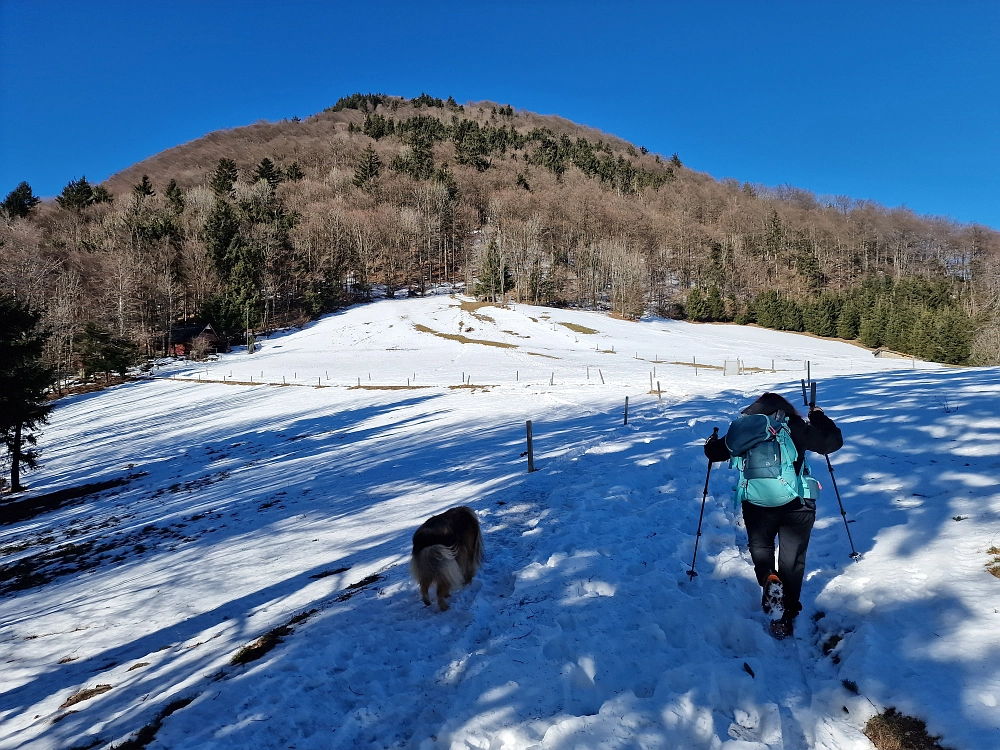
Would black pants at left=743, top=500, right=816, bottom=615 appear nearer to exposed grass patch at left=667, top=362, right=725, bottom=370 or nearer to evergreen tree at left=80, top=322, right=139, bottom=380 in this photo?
exposed grass patch at left=667, top=362, right=725, bottom=370

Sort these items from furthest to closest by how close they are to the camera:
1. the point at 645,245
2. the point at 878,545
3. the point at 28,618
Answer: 1. the point at 645,245
2. the point at 28,618
3. the point at 878,545

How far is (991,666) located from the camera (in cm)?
304

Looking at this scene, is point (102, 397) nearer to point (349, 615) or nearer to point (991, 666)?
point (349, 615)

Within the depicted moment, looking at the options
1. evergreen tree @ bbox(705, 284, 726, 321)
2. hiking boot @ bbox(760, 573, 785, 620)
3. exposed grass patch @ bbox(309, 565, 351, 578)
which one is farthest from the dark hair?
evergreen tree @ bbox(705, 284, 726, 321)

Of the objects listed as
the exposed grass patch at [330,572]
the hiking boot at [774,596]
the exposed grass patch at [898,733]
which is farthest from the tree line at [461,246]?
the exposed grass patch at [898,733]

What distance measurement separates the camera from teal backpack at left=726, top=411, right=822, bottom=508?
3.91 metres

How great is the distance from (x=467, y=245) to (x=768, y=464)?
312 feet

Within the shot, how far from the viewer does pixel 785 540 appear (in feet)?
13.1

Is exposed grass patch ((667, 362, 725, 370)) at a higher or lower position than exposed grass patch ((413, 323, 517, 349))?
lower

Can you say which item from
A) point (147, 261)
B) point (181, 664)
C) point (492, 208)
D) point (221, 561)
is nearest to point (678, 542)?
point (181, 664)

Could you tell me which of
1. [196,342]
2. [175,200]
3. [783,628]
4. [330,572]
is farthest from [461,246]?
[783,628]

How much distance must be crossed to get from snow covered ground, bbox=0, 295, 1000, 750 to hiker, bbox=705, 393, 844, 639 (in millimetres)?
444

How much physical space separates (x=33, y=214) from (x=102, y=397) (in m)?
52.3

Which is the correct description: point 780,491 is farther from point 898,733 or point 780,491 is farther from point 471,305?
point 471,305
